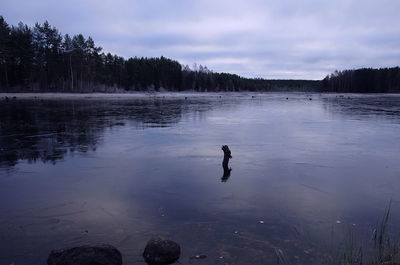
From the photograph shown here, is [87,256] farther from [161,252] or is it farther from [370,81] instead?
[370,81]

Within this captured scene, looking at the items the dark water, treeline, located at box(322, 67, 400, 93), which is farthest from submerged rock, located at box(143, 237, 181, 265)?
treeline, located at box(322, 67, 400, 93)

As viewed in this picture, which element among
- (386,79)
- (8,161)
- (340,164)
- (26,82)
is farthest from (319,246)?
(386,79)

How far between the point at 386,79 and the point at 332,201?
148241mm

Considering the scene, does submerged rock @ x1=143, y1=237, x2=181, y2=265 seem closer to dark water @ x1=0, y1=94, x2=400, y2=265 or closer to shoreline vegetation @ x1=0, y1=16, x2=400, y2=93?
dark water @ x1=0, y1=94, x2=400, y2=265

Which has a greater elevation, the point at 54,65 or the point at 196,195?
the point at 54,65

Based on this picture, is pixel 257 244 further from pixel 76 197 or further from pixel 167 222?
pixel 76 197

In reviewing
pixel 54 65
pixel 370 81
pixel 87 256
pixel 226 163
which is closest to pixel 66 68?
pixel 54 65

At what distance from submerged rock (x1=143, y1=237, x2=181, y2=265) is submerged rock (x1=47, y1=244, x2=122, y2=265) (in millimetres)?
432

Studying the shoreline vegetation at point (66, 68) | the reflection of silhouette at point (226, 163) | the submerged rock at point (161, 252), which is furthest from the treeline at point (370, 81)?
the submerged rock at point (161, 252)

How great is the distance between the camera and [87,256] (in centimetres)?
472

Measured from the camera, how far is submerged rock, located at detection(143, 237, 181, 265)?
501 centimetres

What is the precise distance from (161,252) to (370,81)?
497 ft

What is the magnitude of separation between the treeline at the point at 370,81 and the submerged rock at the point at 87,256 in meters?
149

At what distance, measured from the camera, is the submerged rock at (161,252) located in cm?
501
